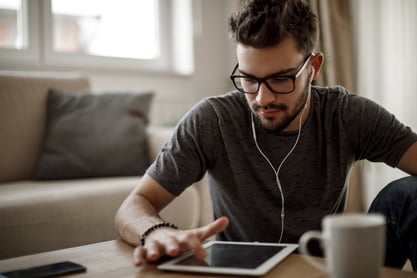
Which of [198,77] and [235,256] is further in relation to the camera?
[198,77]

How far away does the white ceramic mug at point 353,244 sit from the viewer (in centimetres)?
58

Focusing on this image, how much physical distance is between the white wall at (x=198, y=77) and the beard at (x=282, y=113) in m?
2.00

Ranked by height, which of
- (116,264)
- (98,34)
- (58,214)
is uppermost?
(98,34)

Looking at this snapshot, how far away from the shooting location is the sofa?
65.3 inches

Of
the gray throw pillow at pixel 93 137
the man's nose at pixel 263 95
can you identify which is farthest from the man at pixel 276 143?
the gray throw pillow at pixel 93 137

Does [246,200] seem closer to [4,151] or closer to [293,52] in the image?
[293,52]

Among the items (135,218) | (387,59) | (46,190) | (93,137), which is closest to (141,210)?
(135,218)

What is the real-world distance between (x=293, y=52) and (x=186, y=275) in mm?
649

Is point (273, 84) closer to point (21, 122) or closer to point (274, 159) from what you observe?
point (274, 159)

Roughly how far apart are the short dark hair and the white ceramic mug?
689 millimetres

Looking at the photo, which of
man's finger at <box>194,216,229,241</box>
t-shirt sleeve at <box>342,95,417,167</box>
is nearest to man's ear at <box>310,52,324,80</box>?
t-shirt sleeve at <box>342,95,417,167</box>

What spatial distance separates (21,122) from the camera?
7.52 feet

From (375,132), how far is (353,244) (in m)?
0.72

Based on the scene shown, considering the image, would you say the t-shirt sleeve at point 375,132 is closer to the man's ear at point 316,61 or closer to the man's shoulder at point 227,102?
the man's ear at point 316,61
